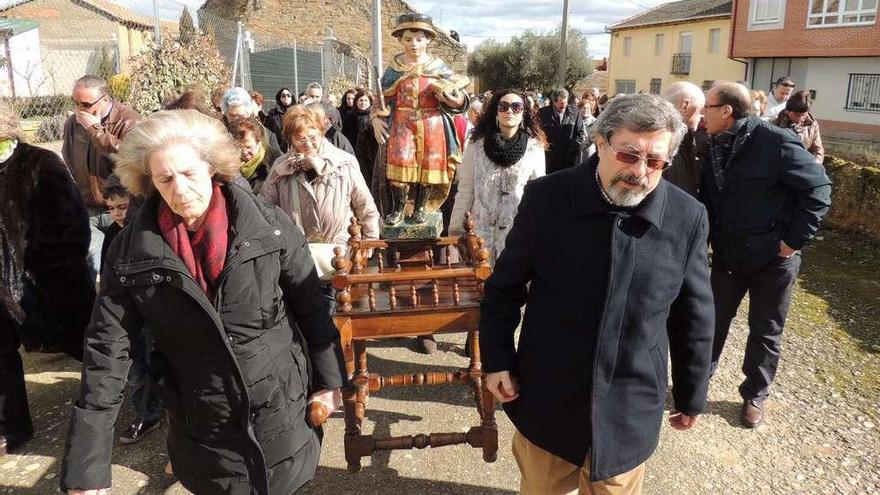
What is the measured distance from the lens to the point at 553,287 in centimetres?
179

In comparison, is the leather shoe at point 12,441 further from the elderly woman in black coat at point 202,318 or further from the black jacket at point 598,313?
the black jacket at point 598,313

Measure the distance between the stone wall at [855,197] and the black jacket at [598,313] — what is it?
684 cm

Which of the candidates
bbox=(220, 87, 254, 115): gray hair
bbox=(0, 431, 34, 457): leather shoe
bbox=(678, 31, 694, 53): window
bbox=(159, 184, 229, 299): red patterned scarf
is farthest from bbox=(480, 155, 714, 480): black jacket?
bbox=(678, 31, 694, 53): window

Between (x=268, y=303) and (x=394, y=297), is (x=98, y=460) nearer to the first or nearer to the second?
(x=268, y=303)

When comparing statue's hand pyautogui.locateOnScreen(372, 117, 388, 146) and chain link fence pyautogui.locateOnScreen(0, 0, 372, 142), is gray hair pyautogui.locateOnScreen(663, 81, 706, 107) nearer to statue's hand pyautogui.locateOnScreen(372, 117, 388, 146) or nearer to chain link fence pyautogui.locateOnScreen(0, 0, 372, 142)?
statue's hand pyautogui.locateOnScreen(372, 117, 388, 146)

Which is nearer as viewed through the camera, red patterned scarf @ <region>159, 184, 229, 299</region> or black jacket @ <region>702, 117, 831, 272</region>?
red patterned scarf @ <region>159, 184, 229, 299</region>

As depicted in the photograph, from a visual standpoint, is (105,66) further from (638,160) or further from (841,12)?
(841,12)

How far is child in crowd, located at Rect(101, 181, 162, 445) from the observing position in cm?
304

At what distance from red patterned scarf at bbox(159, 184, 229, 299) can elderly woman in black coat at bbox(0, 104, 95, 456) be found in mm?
1801

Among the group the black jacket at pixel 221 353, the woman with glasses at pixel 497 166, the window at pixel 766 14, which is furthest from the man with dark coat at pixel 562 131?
the window at pixel 766 14

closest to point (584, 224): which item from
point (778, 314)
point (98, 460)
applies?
point (98, 460)

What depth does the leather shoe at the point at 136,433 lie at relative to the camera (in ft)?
10.2

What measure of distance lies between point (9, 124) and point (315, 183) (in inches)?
59.9

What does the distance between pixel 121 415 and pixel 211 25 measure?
8070 mm
